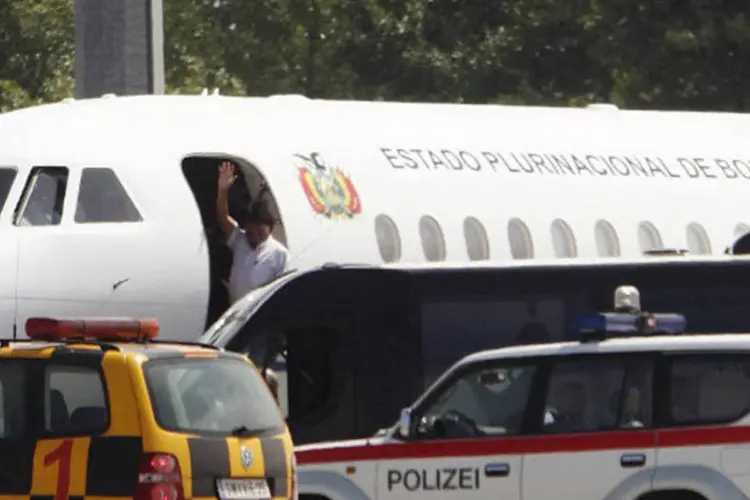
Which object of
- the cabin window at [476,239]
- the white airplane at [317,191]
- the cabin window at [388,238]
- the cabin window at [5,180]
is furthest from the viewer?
the cabin window at [476,239]

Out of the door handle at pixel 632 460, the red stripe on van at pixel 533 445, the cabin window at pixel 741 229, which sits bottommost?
the door handle at pixel 632 460

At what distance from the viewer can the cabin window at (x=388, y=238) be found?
70.4 ft

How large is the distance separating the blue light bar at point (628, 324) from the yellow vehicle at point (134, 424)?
84.8 inches

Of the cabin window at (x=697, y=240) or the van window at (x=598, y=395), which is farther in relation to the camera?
the cabin window at (x=697, y=240)

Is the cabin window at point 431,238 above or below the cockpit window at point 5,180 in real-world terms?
below

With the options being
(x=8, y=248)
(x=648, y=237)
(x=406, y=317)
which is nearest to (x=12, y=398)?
(x=406, y=317)

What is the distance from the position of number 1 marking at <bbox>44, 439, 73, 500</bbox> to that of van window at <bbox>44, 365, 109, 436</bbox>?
93mm

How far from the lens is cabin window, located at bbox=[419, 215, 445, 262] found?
21953 mm

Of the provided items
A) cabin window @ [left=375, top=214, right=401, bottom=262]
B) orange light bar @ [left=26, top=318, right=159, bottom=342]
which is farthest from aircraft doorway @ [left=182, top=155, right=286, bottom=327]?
orange light bar @ [left=26, top=318, right=159, bottom=342]

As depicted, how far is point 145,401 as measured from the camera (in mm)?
13203

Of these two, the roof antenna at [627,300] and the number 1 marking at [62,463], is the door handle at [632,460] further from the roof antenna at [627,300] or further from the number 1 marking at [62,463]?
the number 1 marking at [62,463]

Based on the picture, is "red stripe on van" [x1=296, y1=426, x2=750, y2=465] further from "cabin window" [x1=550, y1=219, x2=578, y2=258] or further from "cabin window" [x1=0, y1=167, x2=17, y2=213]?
"cabin window" [x1=550, y1=219, x2=578, y2=258]

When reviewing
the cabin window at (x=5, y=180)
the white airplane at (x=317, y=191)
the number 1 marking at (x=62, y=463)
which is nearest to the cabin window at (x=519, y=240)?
the white airplane at (x=317, y=191)

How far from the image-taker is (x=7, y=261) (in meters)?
19.0
